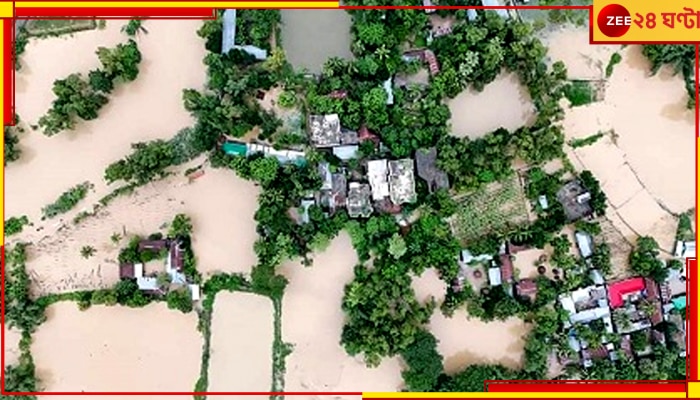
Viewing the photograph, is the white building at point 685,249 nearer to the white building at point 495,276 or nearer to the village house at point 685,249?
the village house at point 685,249

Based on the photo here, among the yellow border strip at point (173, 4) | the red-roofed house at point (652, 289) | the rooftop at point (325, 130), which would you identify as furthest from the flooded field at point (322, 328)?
the red-roofed house at point (652, 289)

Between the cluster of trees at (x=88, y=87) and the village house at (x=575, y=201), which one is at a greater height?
the cluster of trees at (x=88, y=87)

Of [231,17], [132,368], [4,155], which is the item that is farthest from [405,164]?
[4,155]

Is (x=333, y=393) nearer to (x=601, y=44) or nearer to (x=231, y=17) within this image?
(x=231, y=17)

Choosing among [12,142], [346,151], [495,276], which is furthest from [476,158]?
[12,142]

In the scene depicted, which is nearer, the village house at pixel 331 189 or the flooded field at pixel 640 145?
the village house at pixel 331 189

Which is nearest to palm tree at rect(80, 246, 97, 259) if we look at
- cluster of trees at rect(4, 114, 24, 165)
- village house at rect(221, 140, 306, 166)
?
cluster of trees at rect(4, 114, 24, 165)

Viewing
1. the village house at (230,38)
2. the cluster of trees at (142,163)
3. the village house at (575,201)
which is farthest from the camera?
the village house at (230,38)
